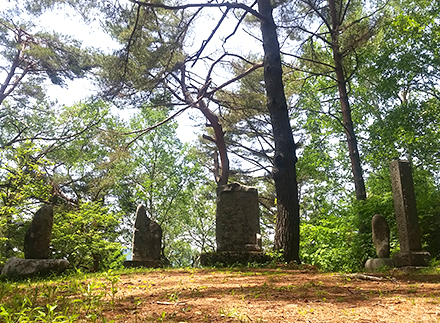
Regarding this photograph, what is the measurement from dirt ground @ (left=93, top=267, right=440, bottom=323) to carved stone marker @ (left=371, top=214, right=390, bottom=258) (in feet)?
9.41

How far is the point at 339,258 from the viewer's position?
7.90 m

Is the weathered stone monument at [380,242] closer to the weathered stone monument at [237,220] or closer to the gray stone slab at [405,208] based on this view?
the gray stone slab at [405,208]

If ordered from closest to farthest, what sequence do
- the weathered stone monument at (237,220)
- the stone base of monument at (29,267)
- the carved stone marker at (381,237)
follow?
the stone base of monument at (29,267) < the carved stone marker at (381,237) < the weathered stone monument at (237,220)

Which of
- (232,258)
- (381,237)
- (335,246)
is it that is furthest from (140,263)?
(381,237)

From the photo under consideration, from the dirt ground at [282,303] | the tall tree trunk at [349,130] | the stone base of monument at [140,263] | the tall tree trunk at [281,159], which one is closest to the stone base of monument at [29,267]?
the stone base of monument at [140,263]

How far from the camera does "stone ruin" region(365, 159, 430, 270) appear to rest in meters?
6.29

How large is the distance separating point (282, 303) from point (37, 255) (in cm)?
630

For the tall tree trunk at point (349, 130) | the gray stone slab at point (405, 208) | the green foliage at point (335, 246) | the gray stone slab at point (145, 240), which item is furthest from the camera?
the tall tree trunk at point (349, 130)

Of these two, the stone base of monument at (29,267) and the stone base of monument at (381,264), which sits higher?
the stone base of monument at (381,264)

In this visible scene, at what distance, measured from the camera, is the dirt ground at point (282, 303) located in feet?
8.14

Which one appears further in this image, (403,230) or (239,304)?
(403,230)

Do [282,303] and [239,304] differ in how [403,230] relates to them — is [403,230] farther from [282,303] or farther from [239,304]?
[239,304]

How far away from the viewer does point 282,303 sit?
9.73 ft

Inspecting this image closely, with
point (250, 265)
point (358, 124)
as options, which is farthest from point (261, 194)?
point (250, 265)
